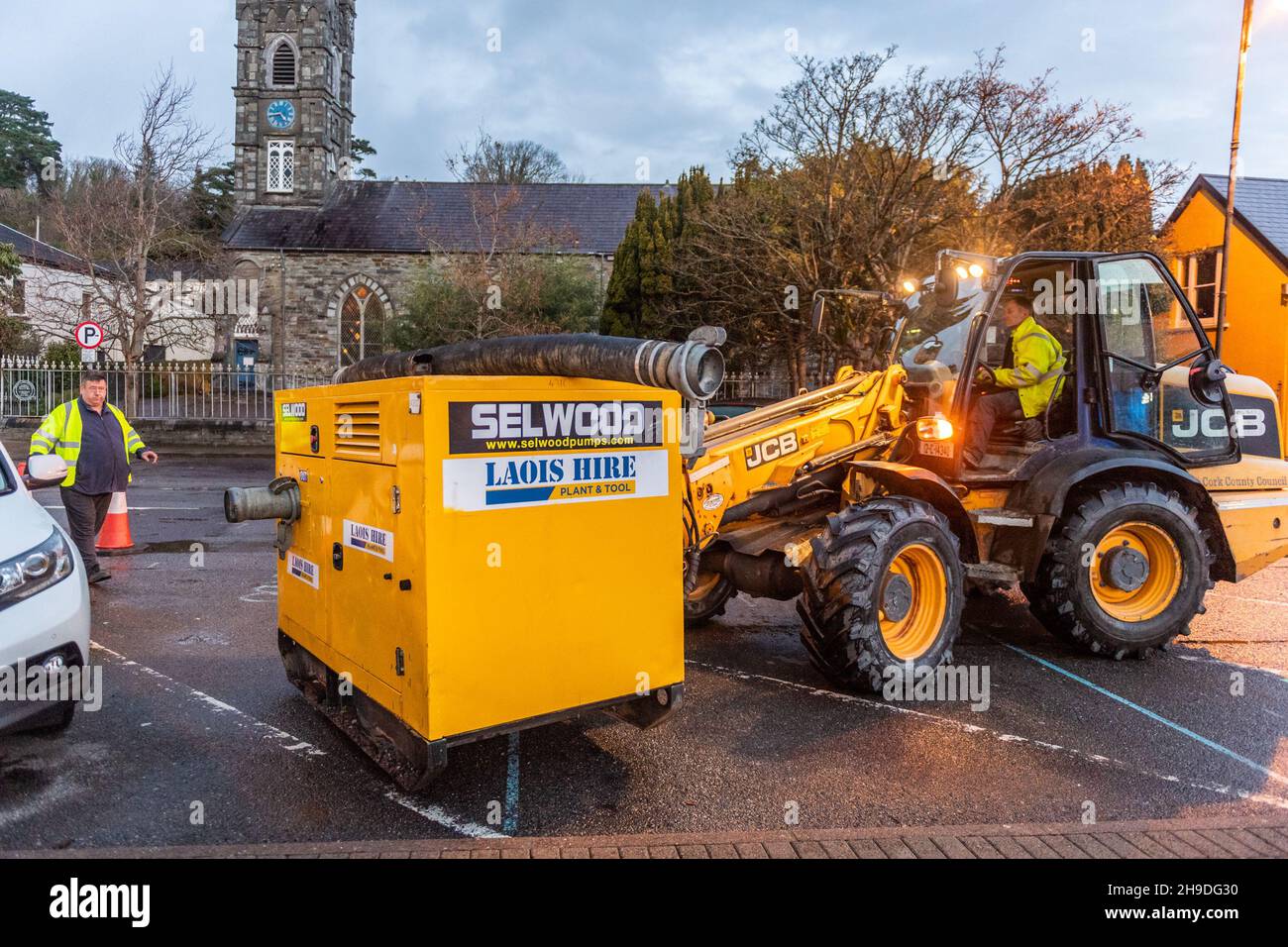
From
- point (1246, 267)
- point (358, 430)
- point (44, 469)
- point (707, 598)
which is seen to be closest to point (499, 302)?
point (707, 598)

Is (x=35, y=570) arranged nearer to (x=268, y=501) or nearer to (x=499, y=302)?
(x=268, y=501)

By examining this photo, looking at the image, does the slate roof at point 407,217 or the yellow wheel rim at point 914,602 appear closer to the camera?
the yellow wheel rim at point 914,602

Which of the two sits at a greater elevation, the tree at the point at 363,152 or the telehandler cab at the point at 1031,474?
the tree at the point at 363,152

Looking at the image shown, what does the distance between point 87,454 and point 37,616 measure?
4.60m

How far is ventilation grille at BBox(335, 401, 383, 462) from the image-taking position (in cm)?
407

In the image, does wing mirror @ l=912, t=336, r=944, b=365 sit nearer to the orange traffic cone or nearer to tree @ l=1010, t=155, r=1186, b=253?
the orange traffic cone

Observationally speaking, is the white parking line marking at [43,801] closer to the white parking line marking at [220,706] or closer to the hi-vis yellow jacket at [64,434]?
the white parking line marking at [220,706]

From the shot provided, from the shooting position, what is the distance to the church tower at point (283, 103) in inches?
1620

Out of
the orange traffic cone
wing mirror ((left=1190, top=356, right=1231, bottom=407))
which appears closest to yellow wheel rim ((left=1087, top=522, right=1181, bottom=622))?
wing mirror ((left=1190, top=356, right=1231, bottom=407))

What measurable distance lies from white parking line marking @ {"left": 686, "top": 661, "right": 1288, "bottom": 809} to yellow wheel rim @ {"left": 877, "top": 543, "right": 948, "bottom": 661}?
1.24 feet

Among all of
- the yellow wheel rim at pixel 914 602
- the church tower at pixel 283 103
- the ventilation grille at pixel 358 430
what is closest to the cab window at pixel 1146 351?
the yellow wheel rim at pixel 914 602

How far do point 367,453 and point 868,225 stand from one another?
15688 mm

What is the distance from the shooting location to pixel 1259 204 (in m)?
24.4

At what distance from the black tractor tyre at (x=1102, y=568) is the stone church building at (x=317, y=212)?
31928 millimetres
